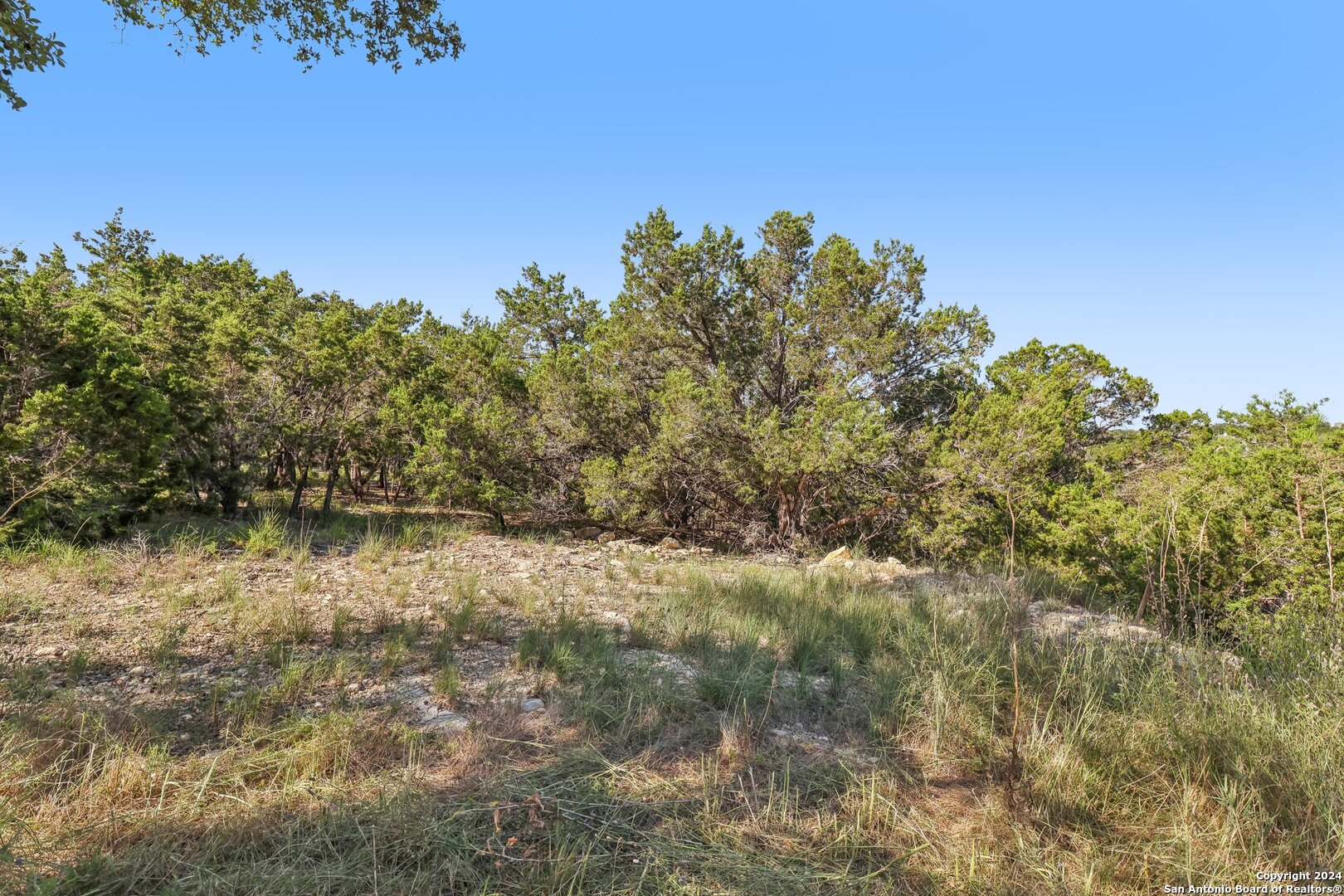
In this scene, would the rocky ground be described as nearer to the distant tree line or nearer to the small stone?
the small stone

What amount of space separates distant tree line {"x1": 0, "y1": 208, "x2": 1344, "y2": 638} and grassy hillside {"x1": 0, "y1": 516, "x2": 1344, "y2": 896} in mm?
3046


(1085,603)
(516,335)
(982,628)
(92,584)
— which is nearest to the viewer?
(982,628)

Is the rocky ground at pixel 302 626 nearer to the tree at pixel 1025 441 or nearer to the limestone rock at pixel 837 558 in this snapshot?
the limestone rock at pixel 837 558

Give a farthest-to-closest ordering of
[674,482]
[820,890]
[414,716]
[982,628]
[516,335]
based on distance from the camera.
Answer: [516,335], [674,482], [982,628], [414,716], [820,890]

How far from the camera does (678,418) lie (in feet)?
30.5

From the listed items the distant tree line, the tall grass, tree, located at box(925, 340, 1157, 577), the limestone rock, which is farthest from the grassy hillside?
tree, located at box(925, 340, 1157, 577)

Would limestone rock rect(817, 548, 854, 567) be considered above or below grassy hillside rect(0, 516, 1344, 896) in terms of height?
above

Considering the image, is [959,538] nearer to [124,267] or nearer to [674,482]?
[674,482]

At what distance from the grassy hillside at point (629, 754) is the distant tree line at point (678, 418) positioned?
3046mm

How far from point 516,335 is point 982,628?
13.2 metres

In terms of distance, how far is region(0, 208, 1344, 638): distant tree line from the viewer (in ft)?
20.4

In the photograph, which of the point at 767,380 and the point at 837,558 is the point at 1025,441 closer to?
the point at 837,558

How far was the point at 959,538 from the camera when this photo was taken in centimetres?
878

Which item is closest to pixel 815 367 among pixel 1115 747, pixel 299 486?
pixel 1115 747
